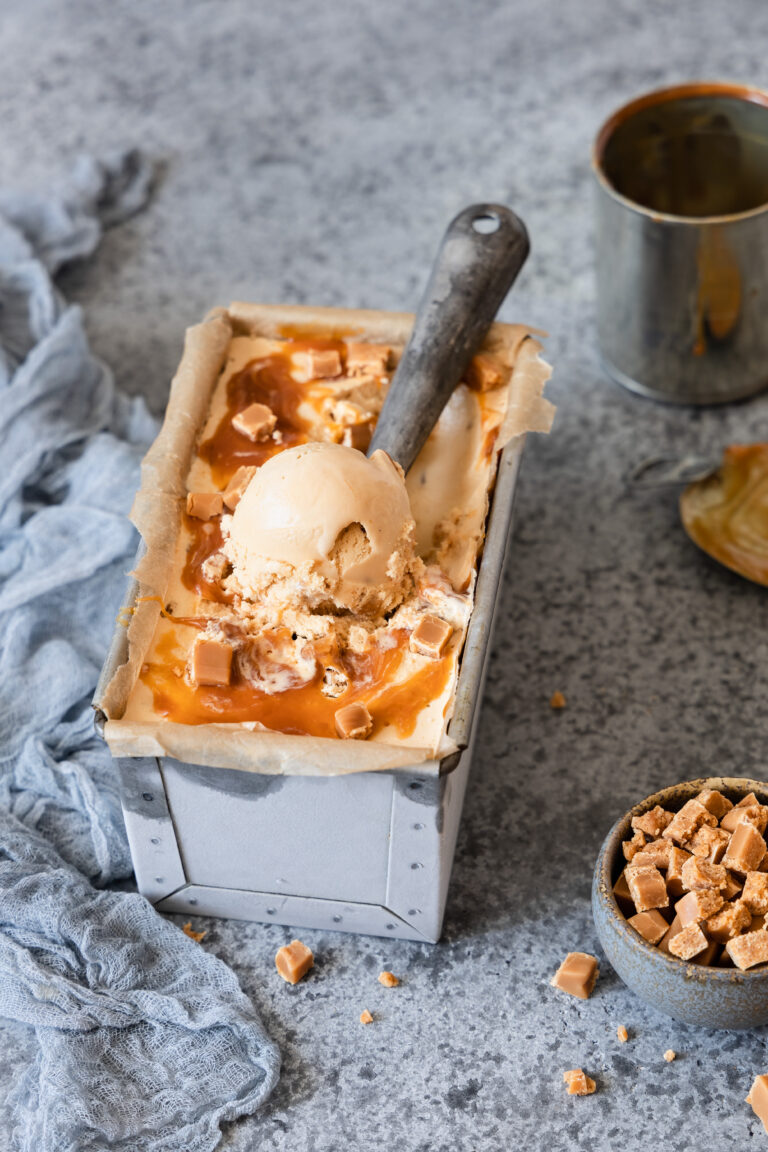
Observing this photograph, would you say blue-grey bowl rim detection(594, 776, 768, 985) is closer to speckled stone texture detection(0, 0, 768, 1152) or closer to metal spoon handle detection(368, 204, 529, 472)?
speckled stone texture detection(0, 0, 768, 1152)

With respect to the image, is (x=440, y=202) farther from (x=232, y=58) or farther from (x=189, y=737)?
(x=189, y=737)

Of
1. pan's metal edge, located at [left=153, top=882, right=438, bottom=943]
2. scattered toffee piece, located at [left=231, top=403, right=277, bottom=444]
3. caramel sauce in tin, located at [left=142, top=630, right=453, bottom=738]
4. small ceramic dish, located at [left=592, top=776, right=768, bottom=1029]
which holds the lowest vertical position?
pan's metal edge, located at [left=153, top=882, right=438, bottom=943]

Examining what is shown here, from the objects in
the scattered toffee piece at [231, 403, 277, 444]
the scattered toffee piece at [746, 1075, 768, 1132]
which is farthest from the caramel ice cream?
the scattered toffee piece at [746, 1075, 768, 1132]

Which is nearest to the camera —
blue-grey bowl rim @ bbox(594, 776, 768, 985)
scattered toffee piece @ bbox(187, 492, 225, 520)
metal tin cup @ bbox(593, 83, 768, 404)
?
blue-grey bowl rim @ bbox(594, 776, 768, 985)

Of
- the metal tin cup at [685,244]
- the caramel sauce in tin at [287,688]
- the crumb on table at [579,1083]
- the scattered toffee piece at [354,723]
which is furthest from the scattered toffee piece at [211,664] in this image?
the metal tin cup at [685,244]

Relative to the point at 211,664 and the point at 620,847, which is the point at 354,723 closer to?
the point at 211,664

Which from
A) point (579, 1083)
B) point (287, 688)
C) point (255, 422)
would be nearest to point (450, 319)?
point (255, 422)
